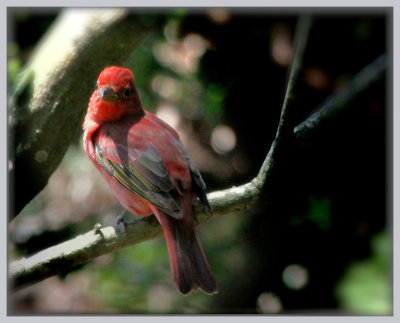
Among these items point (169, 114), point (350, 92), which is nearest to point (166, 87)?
point (169, 114)

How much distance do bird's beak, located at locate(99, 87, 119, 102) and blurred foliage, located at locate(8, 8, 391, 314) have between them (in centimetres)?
25

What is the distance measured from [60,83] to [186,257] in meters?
1.01

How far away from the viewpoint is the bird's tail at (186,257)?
254 cm

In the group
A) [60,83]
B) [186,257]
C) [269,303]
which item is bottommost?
[269,303]

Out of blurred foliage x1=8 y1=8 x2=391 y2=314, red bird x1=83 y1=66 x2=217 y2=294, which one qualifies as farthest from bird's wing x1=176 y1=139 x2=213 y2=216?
blurred foliage x1=8 y1=8 x2=391 y2=314

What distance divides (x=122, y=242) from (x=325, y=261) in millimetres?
822

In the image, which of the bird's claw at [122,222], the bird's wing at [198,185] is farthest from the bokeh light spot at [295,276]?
the bird's claw at [122,222]

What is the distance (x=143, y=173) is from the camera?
8.59ft

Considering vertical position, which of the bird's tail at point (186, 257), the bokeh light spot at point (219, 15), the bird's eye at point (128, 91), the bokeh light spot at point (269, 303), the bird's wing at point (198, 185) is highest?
the bokeh light spot at point (219, 15)

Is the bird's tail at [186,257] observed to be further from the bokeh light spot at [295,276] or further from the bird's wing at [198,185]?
the bokeh light spot at [295,276]

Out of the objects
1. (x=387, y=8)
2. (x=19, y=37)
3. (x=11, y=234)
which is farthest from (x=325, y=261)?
(x=19, y=37)

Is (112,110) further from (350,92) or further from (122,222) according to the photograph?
(350,92)

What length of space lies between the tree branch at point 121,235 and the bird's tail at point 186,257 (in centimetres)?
10

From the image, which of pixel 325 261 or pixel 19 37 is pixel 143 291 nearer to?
pixel 325 261
